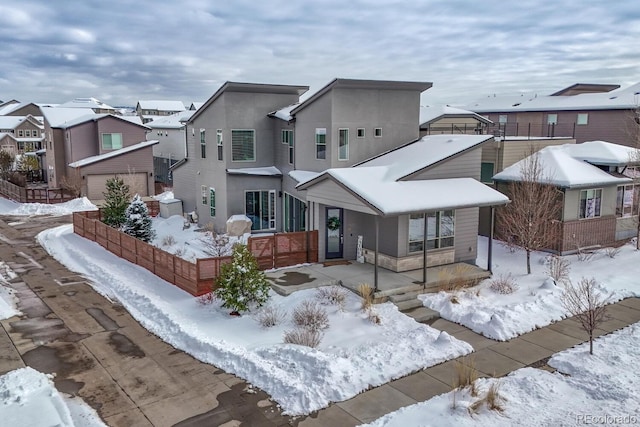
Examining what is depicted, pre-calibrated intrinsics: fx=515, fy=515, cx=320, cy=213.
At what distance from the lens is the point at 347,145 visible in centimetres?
2183

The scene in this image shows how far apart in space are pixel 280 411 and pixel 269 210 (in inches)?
688

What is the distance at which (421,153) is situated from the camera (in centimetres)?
2064

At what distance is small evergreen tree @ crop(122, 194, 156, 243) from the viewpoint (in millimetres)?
24562

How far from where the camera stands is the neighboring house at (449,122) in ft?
102

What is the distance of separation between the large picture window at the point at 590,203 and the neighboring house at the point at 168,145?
36.0 m

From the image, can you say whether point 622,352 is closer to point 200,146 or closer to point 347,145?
point 347,145

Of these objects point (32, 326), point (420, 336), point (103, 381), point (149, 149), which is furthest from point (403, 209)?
point (149, 149)

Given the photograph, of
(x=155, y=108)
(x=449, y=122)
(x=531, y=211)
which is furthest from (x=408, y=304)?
(x=155, y=108)

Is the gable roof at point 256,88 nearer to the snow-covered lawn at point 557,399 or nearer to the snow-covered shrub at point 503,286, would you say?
the snow-covered shrub at point 503,286

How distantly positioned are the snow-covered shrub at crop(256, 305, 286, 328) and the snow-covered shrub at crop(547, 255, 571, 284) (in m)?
9.70

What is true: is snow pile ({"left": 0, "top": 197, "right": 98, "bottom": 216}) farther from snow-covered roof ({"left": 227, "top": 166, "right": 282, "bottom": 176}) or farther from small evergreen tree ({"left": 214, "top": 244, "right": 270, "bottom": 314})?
small evergreen tree ({"left": 214, "top": 244, "right": 270, "bottom": 314})

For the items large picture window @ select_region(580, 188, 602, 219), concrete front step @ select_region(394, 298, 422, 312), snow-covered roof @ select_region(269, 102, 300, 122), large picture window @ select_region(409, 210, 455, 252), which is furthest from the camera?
snow-covered roof @ select_region(269, 102, 300, 122)

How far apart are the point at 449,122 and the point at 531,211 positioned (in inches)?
547

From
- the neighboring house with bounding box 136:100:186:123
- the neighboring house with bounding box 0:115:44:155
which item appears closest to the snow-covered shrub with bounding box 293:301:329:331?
the neighboring house with bounding box 0:115:44:155
